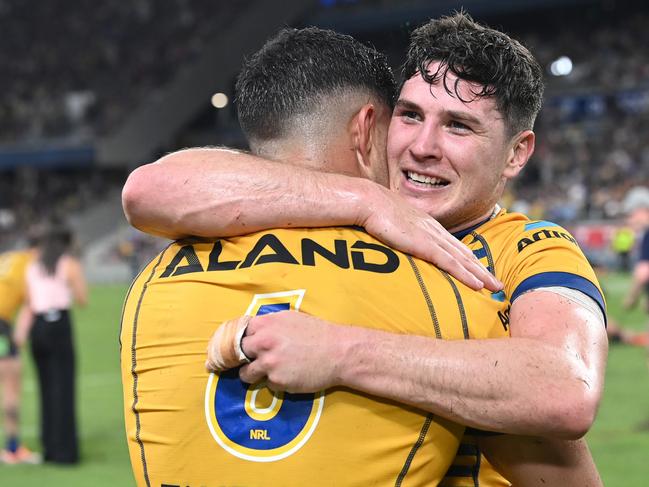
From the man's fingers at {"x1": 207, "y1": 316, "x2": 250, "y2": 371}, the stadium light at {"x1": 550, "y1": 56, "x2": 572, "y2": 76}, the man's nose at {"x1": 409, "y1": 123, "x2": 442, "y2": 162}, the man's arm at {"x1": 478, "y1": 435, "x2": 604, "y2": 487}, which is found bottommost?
the man's arm at {"x1": 478, "y1": 435, "x2": 604, "y2": 487}

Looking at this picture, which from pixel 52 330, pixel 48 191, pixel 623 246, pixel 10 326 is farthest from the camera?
pixel 48 191

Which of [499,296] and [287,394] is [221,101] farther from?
[287,394]

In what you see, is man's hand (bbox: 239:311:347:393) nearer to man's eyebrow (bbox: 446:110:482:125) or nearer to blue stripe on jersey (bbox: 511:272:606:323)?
blue stripe on jersey (bbox: 511:272:606:323)

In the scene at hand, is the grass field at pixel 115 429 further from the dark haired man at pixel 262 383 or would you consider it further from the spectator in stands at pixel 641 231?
the dark haired man at pixel 262 383

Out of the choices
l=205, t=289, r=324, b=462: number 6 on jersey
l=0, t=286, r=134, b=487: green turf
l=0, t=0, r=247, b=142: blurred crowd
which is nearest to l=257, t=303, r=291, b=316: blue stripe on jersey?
l=205, t=289, r=324, b=462: number 6 on jersey

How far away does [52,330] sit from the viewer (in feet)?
29.2

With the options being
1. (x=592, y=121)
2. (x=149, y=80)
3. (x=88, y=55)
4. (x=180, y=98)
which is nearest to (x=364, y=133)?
(x=592, y=121)

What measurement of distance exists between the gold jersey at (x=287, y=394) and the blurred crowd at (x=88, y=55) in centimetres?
4142

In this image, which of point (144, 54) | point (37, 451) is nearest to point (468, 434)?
point (37, 451)

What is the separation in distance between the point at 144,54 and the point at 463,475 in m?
45.1

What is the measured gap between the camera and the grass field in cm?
791

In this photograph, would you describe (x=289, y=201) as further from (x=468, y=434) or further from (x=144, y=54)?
(x=144, y=54)

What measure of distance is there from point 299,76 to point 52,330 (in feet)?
23.2

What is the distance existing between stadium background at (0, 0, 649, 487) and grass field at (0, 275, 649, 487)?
10.5 m
